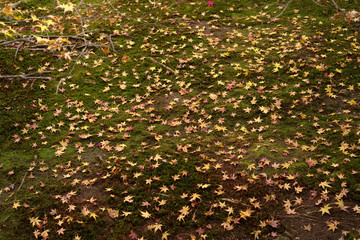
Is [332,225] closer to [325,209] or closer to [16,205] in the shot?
[325,209]

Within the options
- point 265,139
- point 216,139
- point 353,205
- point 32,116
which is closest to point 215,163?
point 216,139

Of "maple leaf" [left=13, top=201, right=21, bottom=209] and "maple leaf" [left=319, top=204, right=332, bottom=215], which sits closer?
"maple leaf" [left=319, top=204, right=332, bottom=215]

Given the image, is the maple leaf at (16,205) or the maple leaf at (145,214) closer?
the maple leaf at (145,214)

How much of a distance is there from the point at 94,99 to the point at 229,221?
4.41 metres

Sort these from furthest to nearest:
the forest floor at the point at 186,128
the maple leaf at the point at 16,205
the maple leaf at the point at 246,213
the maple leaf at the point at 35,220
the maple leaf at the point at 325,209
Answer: the maple leaf at the point at 16,205 → the maple leaf at the point at 35,220 → the forest floor at the point at 186,128 → the maple leaf at the point at 246,213 → the maple leaf at the point at 325,209

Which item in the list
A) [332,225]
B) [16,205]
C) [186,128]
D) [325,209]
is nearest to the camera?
[332,225]

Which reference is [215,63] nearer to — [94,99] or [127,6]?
[94,99]

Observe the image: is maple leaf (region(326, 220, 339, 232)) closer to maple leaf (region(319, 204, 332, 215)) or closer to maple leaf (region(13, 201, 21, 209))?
maple leaf (region(319, 204, 332, 215))

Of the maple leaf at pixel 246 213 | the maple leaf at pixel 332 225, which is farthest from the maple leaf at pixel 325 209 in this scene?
the maple leaf at pixel 246 213

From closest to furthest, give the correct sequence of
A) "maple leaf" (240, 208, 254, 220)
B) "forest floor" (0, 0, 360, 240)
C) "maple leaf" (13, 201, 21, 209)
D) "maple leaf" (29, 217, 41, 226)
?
"maple leaf" (240, 208, 254, 220)
"forest floor" (0, 0, 360, 240)
"maple leaf" (29, 217, 41, 226)
"maple leaf" (13, 201, 21, 209)

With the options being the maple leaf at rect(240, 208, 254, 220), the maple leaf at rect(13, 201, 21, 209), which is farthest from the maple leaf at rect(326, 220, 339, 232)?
the maple leaf at rect(13, 201, 21, 209)

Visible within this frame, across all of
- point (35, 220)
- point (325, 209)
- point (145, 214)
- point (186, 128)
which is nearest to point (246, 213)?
point (325, 209)

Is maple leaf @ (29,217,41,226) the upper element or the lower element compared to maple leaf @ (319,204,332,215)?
lower

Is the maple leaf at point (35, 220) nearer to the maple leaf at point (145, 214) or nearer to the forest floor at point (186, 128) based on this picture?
the forest floor at point (186, 128)
